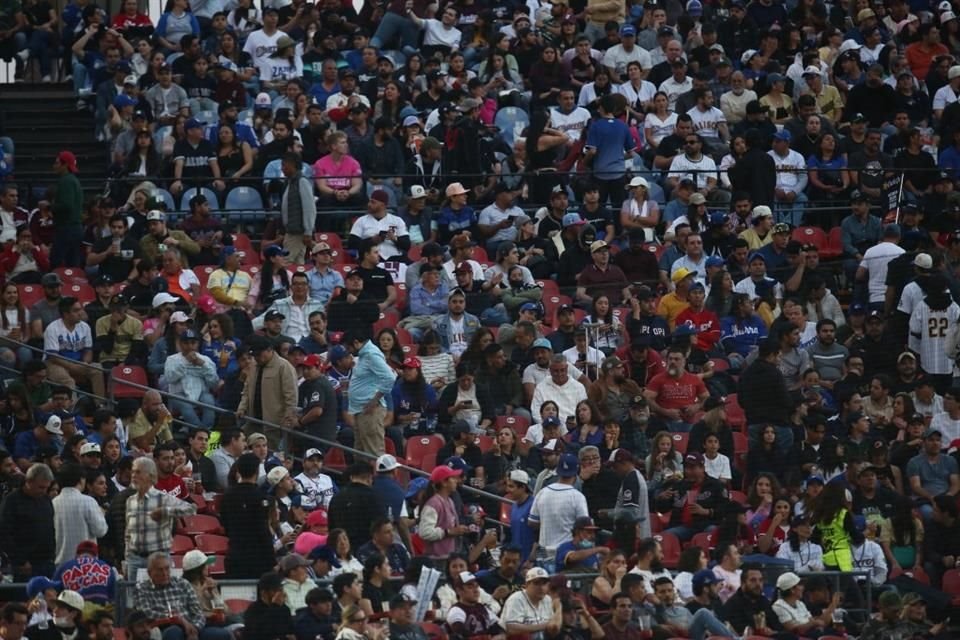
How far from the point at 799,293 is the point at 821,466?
2398 millimetres

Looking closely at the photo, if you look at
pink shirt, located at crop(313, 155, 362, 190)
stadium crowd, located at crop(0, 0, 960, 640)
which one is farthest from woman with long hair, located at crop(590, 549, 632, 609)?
pink shirt, located at crop(313, 155, 362, 190)

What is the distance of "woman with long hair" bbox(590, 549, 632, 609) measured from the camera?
40.8ft

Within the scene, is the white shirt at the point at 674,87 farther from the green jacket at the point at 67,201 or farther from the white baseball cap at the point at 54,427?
the white baseball cap at the point at 54,427

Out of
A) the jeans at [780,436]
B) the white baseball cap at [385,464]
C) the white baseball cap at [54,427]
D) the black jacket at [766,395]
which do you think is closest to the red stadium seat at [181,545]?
the white baseball cap at [385,464]

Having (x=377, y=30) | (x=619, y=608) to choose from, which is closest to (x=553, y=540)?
(x=619, y=608)

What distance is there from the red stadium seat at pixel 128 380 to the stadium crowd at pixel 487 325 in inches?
1.5

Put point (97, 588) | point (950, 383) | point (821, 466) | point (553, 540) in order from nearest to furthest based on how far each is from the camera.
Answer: point (97, 588)
point (553, 540)
point (821, 466)
point (950, 383)

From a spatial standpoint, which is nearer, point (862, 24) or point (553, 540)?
point (553, 540)

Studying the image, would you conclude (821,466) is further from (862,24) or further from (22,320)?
(862,24)

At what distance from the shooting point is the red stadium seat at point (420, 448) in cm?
1484

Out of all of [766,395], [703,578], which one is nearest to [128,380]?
Answer: [766,395]

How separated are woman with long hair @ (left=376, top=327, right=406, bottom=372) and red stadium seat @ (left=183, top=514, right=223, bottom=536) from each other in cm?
211

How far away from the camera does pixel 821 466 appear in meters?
14.9

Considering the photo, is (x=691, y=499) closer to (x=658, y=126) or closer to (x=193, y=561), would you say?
(x=193, y=561)
